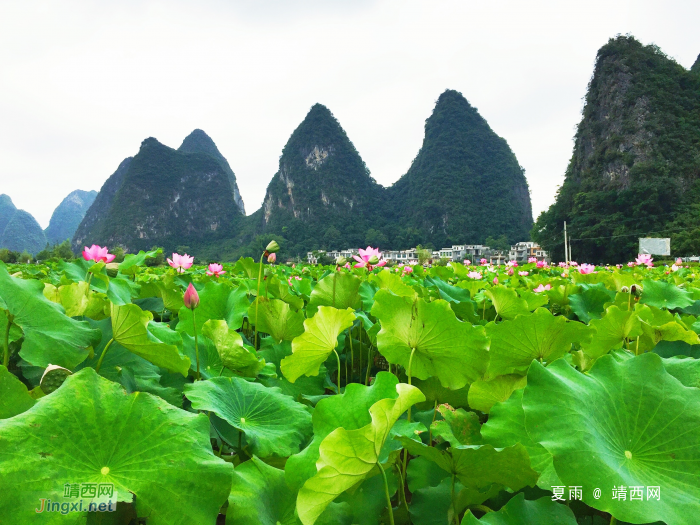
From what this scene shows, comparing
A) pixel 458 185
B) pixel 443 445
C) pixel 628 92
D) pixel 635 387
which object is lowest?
pixel 443 445

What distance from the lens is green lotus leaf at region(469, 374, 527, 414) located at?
1.81 feet

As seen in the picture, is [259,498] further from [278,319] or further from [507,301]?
[507,301]

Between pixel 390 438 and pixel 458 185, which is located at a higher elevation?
pixel 458 185

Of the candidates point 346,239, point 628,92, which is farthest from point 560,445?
point 346,239

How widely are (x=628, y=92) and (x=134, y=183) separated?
58.6 metres

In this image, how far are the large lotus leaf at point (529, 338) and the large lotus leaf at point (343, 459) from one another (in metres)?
0.38

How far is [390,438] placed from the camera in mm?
451

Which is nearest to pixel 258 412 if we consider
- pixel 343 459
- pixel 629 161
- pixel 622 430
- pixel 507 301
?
pixel 343 459

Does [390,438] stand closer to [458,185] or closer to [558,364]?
[558,364]

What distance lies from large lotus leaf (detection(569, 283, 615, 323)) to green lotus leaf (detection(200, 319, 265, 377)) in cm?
108

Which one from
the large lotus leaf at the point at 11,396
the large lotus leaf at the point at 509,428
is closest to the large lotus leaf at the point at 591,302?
the large lotus leaf at the point at 509,428

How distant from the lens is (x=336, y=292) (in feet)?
3.63

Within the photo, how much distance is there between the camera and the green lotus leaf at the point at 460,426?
20.1 inches

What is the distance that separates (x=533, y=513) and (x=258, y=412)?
355 mm
